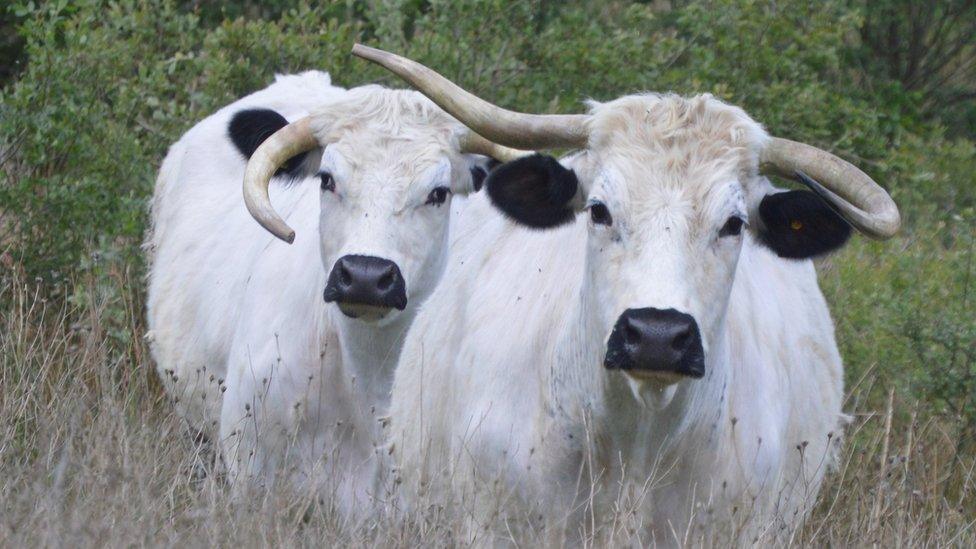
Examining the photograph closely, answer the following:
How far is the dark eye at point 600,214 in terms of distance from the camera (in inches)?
191

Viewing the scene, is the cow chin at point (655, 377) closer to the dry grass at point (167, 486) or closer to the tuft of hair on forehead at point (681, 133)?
the dry grass at point (167, 486)

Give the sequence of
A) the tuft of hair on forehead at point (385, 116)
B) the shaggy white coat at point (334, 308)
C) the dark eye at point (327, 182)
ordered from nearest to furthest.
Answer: the shaggy white coat at point (334, 308)
the dark eye at point (327, 182)
the tuft of hair on forehead at point (385, 116)

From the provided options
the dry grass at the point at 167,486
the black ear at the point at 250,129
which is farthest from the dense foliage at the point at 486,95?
the black ear at the point at 250,129

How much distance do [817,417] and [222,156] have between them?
385 centimetres

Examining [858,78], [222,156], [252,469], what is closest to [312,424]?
[252,469]

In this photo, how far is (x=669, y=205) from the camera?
15.6 feet

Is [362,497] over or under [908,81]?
under

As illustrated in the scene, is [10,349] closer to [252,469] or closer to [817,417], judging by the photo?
[252,469]

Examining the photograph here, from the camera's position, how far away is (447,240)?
6.59 metres

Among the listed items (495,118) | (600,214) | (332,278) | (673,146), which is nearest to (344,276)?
(332,278)

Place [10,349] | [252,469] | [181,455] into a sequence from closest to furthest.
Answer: [181,455] < [252,469] < [10,349]

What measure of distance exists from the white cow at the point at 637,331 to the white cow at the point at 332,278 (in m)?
0.57

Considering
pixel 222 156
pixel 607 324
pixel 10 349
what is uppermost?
pixel 607 324

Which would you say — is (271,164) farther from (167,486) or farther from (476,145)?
(167,486)
